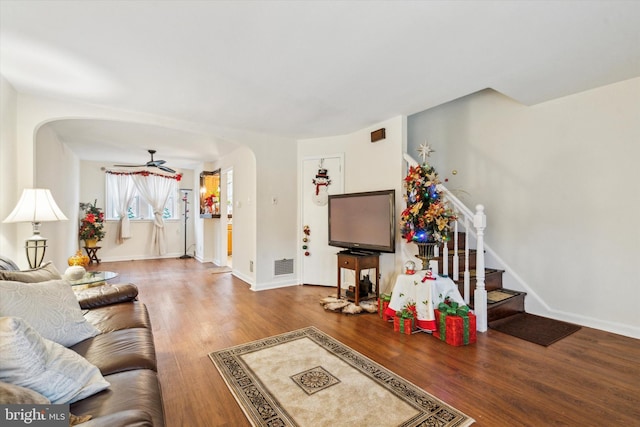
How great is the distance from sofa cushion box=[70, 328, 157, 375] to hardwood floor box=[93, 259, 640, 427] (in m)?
0.45

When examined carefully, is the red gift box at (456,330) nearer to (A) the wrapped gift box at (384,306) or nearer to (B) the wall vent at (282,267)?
(A) the wrapped gift box at (384,306)

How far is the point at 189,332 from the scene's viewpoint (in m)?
2.91

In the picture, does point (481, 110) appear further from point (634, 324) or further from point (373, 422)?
point (373, 422)

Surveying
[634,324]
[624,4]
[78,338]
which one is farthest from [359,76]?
[634,324]

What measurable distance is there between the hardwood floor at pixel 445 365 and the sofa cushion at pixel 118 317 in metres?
0.46

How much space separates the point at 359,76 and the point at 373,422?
2597 mm

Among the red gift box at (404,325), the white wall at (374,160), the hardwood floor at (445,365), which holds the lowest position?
the hardwood floor at (445,365)

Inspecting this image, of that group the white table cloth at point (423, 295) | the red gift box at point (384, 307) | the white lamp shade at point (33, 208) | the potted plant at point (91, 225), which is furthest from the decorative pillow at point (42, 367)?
the potted plant at point (91, 225)

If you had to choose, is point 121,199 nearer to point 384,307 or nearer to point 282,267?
point 282,267

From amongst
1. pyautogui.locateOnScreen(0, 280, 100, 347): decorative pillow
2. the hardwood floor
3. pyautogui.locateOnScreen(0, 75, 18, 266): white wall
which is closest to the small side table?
the hardwood floor

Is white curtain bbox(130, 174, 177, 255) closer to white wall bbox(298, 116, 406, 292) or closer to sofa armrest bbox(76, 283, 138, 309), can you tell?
white wall bbox(298, 116, 406, 292)

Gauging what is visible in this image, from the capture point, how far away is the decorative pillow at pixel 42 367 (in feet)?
3.04

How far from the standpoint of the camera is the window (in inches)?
282

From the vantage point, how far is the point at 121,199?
7.22m
